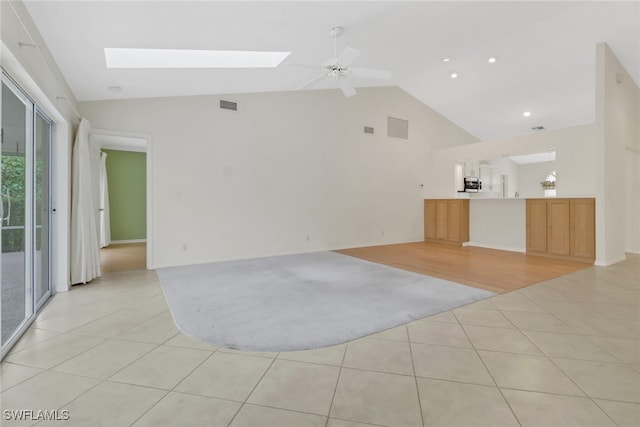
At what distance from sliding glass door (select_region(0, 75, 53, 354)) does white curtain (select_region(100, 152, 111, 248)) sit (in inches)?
166

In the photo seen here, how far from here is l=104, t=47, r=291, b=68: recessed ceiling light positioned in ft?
11.5

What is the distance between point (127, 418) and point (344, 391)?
107 centimetres

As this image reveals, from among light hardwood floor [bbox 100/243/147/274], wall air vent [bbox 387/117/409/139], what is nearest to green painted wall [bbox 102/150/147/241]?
light hardwood floor [bbox 100/243/147/274]

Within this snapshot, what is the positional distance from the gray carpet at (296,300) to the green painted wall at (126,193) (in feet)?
12.9

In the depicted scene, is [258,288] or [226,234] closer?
[258,288]

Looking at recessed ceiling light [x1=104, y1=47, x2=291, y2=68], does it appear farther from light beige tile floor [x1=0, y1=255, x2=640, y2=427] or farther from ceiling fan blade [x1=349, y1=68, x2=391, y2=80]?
light beige tile floor [x1=0, y1=255, x2=640, y2=427]

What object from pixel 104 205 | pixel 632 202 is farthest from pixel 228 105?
pixel 632 202

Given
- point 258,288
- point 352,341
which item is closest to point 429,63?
point 258,288

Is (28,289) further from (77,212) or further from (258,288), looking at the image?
(258,288)

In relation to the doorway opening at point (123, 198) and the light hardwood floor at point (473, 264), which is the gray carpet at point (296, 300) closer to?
Result: the light hardwood floor at point (473, 264)

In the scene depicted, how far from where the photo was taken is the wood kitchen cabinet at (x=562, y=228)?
5.14 metres

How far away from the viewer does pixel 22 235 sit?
2750mm

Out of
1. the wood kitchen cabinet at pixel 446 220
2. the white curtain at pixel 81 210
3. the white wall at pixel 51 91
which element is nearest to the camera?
the white wall at pixel 51 91

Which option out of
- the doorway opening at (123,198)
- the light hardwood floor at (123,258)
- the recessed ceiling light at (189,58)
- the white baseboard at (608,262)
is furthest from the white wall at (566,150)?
the doorway opening at (123,198)
